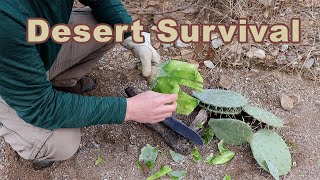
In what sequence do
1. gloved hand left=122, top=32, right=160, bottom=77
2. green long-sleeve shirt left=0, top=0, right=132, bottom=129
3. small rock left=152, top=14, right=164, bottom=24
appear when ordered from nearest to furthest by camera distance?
green long-sleeve shirt left=0, top=0, right=132, bottom=129 < gloved hand left=122, top=32, right=160, bottom=77 < small rock left=152, top=14, right=164, bottom=24

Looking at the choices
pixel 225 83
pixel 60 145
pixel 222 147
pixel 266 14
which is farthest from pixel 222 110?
pixel 266 14

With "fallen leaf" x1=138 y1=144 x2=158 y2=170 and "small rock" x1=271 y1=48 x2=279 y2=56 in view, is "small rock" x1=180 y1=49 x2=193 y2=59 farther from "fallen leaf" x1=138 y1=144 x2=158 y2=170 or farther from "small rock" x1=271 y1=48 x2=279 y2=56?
"fallen leaf" x1=138 y1=144 x2=158 y2=170

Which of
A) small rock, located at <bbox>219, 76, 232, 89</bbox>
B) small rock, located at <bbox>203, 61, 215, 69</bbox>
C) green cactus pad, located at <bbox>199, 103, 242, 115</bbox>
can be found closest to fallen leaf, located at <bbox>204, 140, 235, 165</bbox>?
green cactus pad, located at <bbox>199, 103, 242, 115</bbox>

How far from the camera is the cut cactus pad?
1.55 m

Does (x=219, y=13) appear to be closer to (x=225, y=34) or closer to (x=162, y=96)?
(x=225, y=34)

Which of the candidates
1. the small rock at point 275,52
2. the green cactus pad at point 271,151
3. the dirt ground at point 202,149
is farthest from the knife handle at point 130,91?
the small rock at point 275,52

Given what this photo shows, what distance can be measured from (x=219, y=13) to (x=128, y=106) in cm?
97

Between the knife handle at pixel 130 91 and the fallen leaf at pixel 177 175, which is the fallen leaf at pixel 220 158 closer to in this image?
the fallen leaf at pixel 177 175

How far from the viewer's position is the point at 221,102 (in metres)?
1.61

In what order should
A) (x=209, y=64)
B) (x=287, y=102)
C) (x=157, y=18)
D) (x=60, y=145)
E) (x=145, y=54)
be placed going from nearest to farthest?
1. (x=60, y=145)
2. (x=145, y=54)
3. (x=287, y=102)
4. (x=209, y=64)
5. (x=157, y=18)

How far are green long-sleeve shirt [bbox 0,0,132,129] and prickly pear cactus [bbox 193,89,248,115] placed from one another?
1.48ft

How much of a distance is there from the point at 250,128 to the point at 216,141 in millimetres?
147

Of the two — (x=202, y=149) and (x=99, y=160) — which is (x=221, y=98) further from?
(x=99, y=160)

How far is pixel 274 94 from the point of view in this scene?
1.84m
